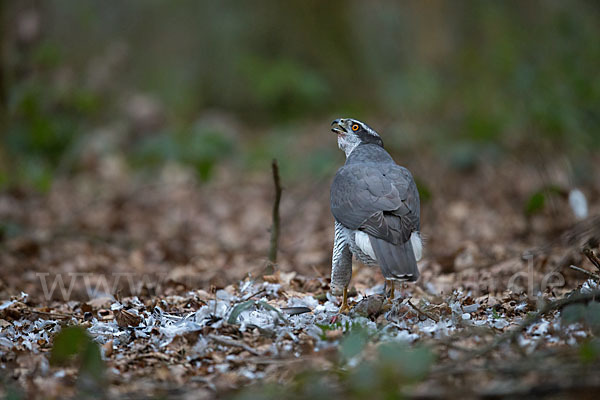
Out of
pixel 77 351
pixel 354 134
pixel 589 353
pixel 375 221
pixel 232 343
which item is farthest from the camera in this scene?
pixel 354 134

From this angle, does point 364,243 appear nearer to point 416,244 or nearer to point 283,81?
point 416,244

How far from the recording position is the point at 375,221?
3.66 m

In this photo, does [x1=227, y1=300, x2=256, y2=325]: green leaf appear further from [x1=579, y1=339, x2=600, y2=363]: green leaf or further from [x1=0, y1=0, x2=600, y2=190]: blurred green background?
[x1=0, y1=0, x2=600, y2=190]: blurred green background

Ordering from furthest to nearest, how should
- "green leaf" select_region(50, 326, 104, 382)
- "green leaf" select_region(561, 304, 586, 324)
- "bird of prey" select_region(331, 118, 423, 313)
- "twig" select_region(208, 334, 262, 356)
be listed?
"bird of prey" select_region(331, 118, 423, 313), "twig" select_region(208, 334, 262, 356), "green leaf" select_region(561, 304, 586, 324), "green leaf" select_region(50, 326, 104, 382)

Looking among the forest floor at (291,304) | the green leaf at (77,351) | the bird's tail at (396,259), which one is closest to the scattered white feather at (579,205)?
the forest floor at (291,304)

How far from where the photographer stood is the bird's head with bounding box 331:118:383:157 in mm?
4590

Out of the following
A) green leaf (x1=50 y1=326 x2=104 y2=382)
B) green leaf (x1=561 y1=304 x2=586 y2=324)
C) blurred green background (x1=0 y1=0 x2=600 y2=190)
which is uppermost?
blurred green background (x1=0 y1=0 x2=600 y2=190)

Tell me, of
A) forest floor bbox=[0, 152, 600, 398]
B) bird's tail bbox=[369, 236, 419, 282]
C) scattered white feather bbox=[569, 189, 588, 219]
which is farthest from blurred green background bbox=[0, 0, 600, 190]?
bird's tail bbox=[369, 236, 419, 282]

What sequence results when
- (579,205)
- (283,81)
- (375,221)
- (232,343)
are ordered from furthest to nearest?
(283,81) → (579,205) → (375,221) → (232,343)

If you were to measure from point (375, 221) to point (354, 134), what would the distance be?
1.18 m

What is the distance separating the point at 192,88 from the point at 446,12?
19.9ft

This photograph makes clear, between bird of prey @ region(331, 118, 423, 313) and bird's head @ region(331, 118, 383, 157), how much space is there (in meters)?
0.34

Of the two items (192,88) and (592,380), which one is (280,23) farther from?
(592,380)

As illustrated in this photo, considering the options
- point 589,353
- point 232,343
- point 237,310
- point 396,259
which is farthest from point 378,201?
point 589,353
